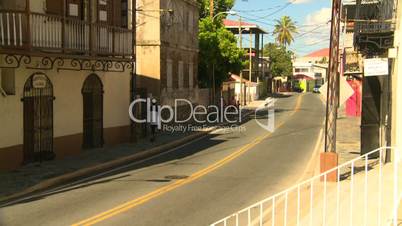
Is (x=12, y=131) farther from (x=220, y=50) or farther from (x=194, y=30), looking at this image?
(x=220, y=50)

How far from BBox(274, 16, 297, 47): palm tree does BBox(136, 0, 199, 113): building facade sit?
314 feet

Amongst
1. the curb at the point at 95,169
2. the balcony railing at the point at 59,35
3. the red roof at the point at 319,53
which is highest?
the red roof at the point at 319,53

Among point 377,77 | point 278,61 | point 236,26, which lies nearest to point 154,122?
point 377,77

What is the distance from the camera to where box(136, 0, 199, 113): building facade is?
30234 millimetres

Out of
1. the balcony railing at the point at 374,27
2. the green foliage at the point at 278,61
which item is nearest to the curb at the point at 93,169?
the balcony railing at the point at 374,27

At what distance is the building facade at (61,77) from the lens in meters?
16.2

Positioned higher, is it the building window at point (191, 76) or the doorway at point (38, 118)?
the building window at point (191, 76)

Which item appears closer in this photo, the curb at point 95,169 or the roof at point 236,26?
the curb at point 95,169

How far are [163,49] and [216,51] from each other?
42.2 feet

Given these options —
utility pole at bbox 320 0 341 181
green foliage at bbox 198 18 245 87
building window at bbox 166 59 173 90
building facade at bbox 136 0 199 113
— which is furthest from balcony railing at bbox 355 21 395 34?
green foliage at bbox 198 18 245 87

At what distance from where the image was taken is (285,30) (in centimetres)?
12838

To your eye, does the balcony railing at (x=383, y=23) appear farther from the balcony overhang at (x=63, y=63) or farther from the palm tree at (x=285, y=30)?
the palm tree at (x=285, y=30)

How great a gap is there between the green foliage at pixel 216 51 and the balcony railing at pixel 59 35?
20856mm

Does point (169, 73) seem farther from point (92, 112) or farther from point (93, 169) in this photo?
point (93, 169)
